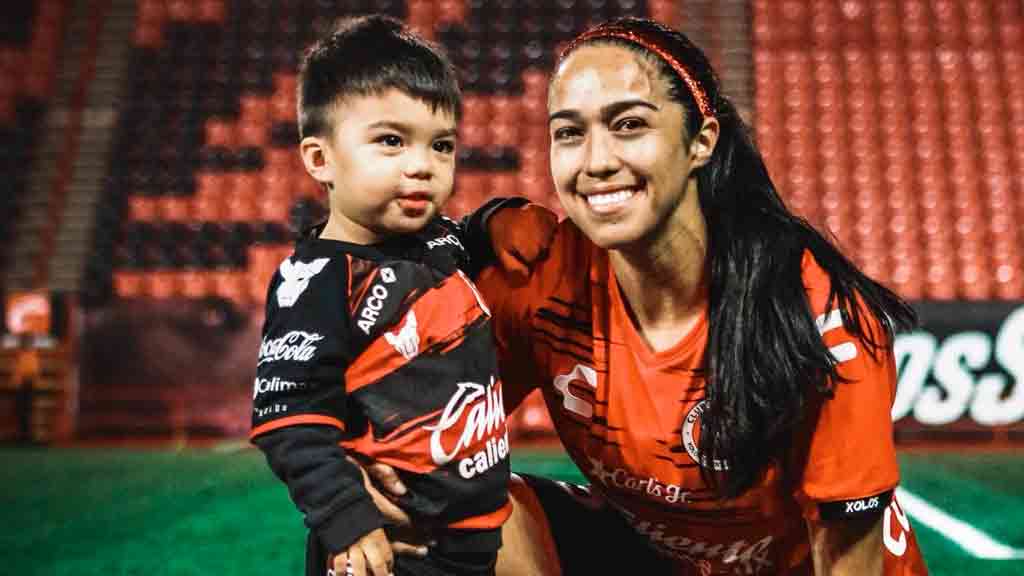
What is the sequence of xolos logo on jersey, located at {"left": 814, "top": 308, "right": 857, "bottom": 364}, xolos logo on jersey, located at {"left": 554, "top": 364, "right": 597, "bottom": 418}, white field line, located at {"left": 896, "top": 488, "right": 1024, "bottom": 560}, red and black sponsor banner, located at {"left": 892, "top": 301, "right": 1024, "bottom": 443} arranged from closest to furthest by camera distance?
xolos logo on jersey, located at {"left": 814, "top": 308, "right": 857, "bottom": 364} < xolos logo on jersey, located at {"left": 554, "top": 364, "right": 597, "bottom": 418} < white field line, located at {"left": 896, "top": 488, "right": 1024, "bottom": 560} < red and black sponsor banner, located at {"left": 892, "top": 301, "right": 1024, "bottom": 443}

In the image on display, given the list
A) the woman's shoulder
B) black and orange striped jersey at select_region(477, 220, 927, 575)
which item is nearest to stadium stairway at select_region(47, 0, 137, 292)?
black and orange striped jersey at select_region(477, 220, 927, 575)

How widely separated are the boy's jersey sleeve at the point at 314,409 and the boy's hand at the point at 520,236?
439 millimetres

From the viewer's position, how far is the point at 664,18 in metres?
9.74

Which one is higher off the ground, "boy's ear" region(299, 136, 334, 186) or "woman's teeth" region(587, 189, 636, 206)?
"boy's ear" region(299, 136, 334, 186)

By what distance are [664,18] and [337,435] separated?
29.2 feet

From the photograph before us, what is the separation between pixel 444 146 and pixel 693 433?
74 centimetres

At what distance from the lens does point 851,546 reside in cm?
171

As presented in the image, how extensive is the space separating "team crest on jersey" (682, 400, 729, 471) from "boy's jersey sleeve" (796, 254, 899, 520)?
208 millimetres

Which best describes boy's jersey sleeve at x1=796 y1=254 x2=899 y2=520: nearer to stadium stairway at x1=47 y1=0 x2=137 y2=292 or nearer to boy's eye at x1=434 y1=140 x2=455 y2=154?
boy's eye at x1=434 y1=140 x2=455 y2=154

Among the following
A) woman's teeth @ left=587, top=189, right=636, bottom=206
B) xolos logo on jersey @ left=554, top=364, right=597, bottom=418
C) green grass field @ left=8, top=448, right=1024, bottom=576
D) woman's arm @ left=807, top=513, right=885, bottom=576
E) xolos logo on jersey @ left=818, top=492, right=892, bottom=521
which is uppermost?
woman's teeth @ left=587, top=189, right=636, bottom=206

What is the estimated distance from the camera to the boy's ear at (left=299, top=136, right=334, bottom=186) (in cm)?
179

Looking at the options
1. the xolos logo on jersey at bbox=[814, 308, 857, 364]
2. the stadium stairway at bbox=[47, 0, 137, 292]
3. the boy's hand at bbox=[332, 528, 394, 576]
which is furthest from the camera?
the stadium stairway at bbox=[47, 0, 137, 292]

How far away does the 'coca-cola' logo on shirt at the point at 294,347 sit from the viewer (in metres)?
1.58

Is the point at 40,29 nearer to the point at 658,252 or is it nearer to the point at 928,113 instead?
the point at 928,113
